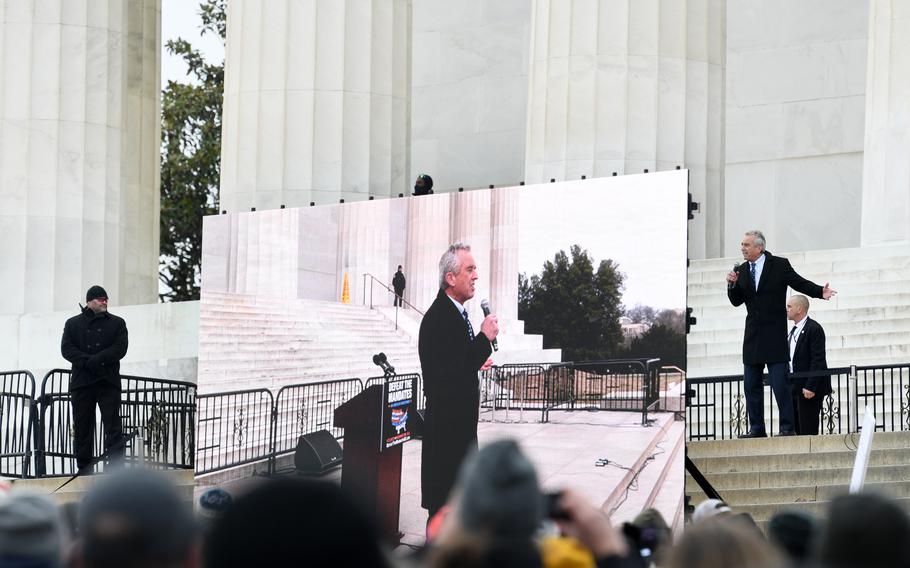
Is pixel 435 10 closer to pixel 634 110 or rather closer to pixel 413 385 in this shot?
pixel 634 110

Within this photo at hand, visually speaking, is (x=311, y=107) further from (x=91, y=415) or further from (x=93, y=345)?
(x=91, y=415)

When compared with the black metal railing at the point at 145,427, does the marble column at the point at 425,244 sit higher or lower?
higher

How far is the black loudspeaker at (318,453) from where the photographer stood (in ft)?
43.1

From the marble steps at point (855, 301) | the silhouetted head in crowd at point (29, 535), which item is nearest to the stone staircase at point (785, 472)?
the marble steps at point (855, 301)

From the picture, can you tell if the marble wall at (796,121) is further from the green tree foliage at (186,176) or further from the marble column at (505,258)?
the marble column at (505,258)

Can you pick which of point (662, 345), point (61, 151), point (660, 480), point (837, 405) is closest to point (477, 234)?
point (662, 345)

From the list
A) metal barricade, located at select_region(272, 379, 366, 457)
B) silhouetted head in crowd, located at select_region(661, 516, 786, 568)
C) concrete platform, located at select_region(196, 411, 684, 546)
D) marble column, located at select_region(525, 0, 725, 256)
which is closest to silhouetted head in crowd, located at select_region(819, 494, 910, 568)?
silhouetted head in crowd, located at select_region(661, 516, 786, 568)

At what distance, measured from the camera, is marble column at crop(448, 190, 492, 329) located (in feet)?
41.1

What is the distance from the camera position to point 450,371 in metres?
12.6

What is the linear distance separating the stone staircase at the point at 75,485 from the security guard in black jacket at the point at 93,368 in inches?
9.6

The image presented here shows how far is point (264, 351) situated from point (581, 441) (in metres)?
3.75

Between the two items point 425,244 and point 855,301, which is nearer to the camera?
point 425,244

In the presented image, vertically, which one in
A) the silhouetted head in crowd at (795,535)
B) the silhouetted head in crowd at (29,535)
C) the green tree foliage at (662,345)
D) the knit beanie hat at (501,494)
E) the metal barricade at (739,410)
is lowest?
the metal barricade at (739,410)

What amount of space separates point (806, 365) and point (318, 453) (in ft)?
18.1
